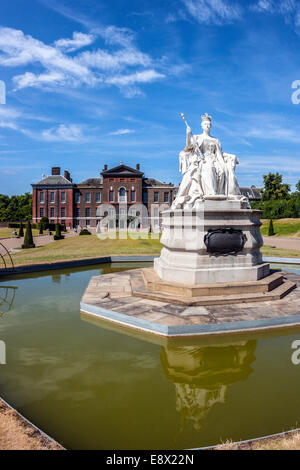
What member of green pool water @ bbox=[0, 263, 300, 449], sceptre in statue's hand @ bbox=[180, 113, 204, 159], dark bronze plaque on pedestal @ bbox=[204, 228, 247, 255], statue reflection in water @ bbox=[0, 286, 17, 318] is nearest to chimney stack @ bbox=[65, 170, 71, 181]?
statue reflection in water @ bbox=[0, 286, 17, 318]

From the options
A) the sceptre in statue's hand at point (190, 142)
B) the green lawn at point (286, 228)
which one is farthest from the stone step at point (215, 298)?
the green lawn at point (286, 228)

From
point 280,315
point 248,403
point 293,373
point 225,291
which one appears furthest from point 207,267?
point 248,403

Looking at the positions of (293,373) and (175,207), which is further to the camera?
(175,207)

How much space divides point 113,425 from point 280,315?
468 cm

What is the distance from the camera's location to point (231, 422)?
3416 millimetres

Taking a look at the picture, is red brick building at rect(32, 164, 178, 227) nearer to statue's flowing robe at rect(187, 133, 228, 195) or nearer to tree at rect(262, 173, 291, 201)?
tree at rect(262, 173, 291, 201)

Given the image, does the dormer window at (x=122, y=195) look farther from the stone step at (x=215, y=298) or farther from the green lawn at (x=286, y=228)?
the stone step at (x=215, y=298)

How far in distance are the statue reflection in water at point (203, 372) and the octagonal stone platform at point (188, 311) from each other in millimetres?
489

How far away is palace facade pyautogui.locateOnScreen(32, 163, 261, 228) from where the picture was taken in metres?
58.6

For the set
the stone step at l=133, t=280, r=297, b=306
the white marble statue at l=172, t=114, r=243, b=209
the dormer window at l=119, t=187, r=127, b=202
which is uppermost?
the dormer window at l=119, t=187, r=127, b=202

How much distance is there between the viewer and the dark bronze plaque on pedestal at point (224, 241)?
8.05m

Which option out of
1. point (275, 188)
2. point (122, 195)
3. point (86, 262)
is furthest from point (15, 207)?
point (86, 262)

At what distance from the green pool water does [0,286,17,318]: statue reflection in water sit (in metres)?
1.24

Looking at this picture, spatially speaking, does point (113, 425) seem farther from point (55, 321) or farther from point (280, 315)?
point (280, 315)
